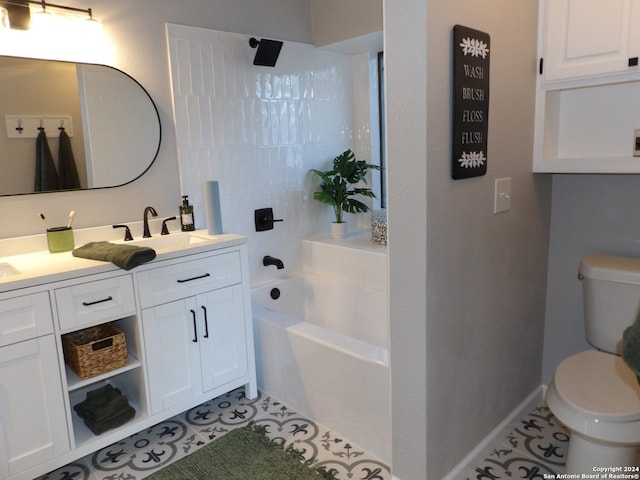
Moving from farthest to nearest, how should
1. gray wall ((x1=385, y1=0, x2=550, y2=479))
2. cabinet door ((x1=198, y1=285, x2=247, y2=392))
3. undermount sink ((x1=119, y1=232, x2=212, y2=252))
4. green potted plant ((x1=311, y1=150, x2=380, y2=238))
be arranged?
green potted plant ((x1=311, y1=150, x2=380, y2=238))
undermount sink ((x1=119, y1=232, x2=212, y2=252))
cabinet door ((x1=198, y1=285, x2=247, y2=392))
gray wall ((x1=385, y1=0, x2=550, y2=479))

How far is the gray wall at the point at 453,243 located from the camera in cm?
152

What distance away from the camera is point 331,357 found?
2164 mm

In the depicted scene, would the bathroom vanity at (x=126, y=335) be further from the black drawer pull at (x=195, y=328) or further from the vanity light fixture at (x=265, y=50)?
the vanity light fixture at (x=265, y=50)

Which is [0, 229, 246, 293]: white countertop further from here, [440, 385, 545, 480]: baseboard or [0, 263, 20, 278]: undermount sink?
[440, 385, 545, 480]: baseboard

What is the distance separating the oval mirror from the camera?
6.97 ft

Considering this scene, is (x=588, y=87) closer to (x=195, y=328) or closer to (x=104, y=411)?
(x=195, y=328)

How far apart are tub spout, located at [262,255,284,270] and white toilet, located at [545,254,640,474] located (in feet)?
5.48

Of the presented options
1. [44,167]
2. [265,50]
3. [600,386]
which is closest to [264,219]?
[265,50]

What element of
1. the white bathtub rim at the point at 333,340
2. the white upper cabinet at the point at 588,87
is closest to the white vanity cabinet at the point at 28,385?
the white bathtub rim at the point at 333,340

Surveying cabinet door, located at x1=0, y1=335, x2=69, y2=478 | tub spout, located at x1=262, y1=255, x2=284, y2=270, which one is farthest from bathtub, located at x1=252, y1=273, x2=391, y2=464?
cabinet door, located at x1=0, y1=335, x2=69, y2=478

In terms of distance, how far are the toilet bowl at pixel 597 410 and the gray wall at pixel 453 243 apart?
1.08 ft

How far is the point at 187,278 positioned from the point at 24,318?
66cm

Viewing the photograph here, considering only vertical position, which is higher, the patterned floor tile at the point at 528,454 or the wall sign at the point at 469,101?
the wall sign at the point at 469,101

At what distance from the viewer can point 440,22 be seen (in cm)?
148
